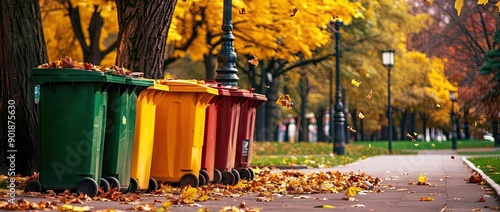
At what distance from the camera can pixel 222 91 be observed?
48.8ft

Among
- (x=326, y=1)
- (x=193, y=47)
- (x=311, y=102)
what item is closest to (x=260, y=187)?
(x=326, y=1)

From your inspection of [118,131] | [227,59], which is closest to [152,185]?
[118,131]

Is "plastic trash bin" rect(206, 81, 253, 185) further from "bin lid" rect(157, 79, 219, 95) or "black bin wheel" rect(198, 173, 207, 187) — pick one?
"bin lid" rect(157, 79, 219, 95)

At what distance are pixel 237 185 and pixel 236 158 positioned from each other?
1.12 meters

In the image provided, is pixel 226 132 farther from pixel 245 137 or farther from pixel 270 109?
pixel 270 109

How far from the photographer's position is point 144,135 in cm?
1286

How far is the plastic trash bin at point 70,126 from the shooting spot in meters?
11.7

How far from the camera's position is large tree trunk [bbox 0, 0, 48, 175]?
51.2 feet

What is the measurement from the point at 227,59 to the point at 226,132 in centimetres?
332

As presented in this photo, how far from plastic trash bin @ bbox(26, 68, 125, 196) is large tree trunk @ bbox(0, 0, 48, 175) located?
381 cm

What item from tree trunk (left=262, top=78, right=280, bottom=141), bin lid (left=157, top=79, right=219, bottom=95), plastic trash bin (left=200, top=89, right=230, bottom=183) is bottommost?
plastic trash bin (left=200, top=89, right=230, bottom=183)

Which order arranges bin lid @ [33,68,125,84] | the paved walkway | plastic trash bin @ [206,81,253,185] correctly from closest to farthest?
the paved walkway < bin lid @ [33,68,125,84] < plastic trash bin @ [206,81,253,185]

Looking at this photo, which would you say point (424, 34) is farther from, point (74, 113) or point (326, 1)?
point (74, 113)

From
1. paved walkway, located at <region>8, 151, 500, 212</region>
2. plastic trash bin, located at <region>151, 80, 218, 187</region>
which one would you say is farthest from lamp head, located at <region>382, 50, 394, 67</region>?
plastic trash bin, located at <region>151, 80, 218, 187</region>
